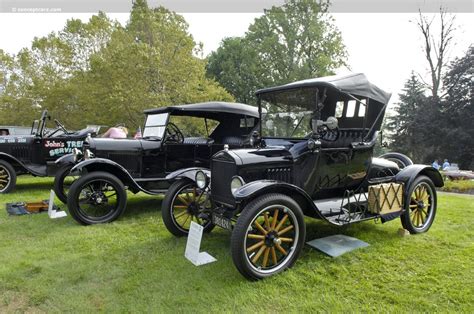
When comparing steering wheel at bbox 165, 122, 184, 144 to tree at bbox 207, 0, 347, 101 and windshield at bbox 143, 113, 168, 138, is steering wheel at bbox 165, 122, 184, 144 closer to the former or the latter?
windshield at bbox 143, 113, 168, 138

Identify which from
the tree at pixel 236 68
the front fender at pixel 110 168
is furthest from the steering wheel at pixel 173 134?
the tree at pixel 236 68

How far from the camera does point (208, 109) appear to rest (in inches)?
255

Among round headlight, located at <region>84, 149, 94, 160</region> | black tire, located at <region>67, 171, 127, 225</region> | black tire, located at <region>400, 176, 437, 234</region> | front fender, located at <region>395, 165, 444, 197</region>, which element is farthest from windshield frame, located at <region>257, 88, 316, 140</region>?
round headlight, located at <region>84, 149, 94, 160</region>

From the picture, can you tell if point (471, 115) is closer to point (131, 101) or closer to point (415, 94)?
point (415, 94)

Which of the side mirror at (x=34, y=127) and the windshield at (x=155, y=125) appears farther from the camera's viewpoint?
the side mirror at (x=34, y=127)

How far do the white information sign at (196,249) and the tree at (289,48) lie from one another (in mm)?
21738

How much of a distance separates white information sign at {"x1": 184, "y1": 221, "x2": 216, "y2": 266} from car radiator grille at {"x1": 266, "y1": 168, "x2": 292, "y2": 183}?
98 cm

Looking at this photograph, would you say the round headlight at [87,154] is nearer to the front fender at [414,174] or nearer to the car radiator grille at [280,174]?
the car radiator grille at [280,174]

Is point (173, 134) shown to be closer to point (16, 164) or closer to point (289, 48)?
point (16, 164)

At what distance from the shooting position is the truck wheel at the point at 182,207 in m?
4.45

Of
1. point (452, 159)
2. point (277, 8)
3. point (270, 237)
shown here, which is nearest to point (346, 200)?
point (270, 237)

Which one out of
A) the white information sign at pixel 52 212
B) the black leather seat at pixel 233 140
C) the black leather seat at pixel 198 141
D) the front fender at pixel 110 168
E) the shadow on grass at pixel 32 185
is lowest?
the shadow on grass at pixel 32 185

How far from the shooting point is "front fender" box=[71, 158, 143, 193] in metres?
5.30

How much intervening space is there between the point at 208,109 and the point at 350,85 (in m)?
2.99
